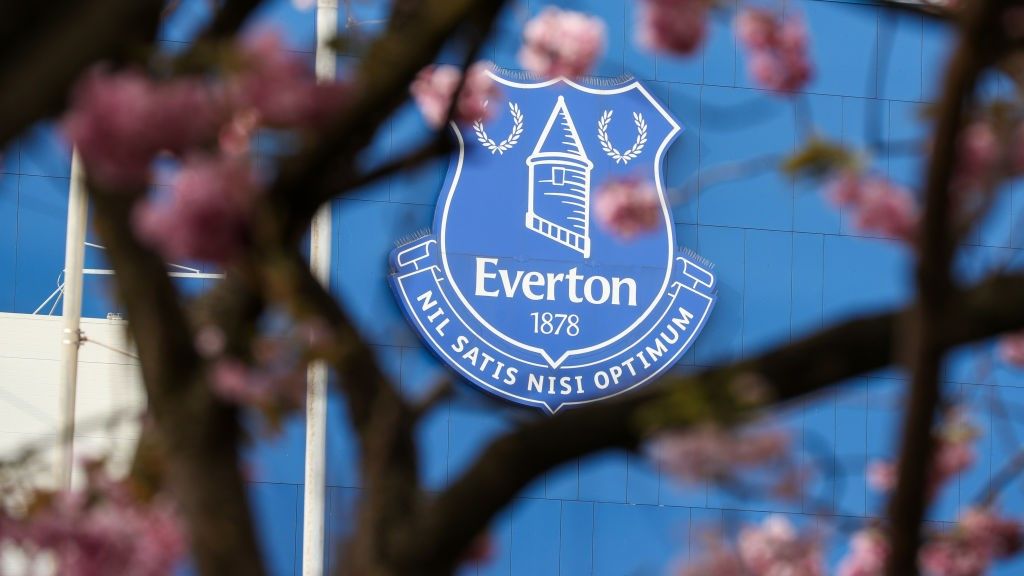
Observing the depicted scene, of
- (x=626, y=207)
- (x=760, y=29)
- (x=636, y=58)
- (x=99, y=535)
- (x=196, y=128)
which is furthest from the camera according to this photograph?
(x=636, y=58)

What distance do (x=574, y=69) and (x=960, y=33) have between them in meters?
2.21

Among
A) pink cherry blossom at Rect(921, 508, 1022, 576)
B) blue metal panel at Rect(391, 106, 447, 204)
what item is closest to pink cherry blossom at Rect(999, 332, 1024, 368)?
pink cherry blossom at Rect(921, 508, 1022, 576)

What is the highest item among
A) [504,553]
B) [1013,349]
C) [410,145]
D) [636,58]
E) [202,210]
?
[636,58]

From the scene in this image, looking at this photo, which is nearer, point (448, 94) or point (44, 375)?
point (448, 94)

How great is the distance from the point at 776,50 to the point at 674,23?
52cm

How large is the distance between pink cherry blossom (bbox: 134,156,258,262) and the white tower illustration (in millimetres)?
9616

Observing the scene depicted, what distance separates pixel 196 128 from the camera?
9.43ft

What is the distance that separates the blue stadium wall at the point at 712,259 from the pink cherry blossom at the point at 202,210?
29.2 feet

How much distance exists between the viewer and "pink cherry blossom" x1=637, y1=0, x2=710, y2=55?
3.88 m

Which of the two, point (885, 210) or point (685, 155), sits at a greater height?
point (685, 155)

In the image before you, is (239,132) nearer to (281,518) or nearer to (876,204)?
(876,204)

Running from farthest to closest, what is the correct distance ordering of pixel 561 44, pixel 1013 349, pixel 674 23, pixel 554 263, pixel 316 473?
pixel 554 263, pixel 316 473, pixel 1013 349, pixel 561 44, pixel 674 23

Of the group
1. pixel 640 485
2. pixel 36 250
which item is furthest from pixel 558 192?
pixel 36 250

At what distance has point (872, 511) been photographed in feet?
43.5
